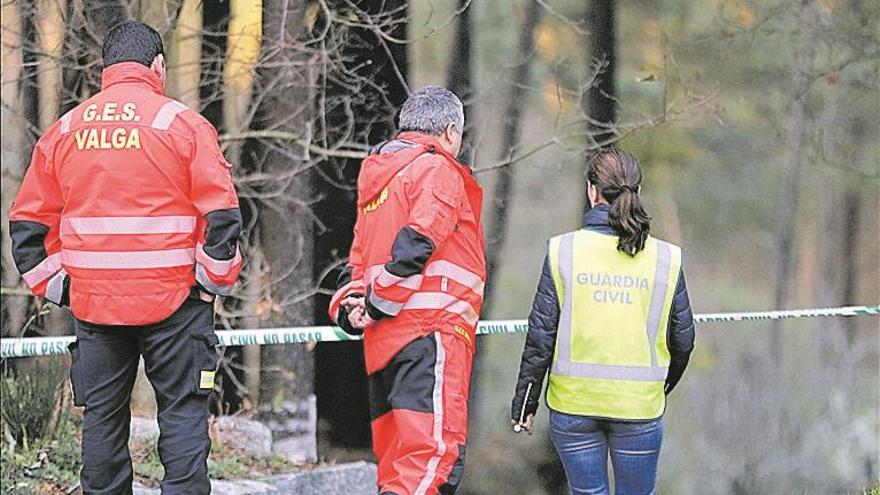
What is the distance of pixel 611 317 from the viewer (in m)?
4.34

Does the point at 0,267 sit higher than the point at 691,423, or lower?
higher

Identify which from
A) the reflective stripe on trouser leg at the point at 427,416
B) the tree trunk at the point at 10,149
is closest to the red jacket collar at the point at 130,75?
the reflective stripe on trouser leg at the point at 427,416

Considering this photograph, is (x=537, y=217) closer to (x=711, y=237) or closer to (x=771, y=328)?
(x=711, y=237)

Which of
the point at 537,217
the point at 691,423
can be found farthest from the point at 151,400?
the point at 691,423

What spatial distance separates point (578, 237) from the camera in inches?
171

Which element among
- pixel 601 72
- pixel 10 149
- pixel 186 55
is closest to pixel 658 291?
pixel 601 72

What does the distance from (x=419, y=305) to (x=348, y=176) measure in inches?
109

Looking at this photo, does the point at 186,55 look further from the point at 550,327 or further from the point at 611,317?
the point at 611,317

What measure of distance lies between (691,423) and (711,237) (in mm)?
987

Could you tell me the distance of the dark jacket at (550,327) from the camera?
4.37m

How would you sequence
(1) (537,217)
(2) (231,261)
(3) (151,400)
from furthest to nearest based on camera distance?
1. (3) (151,400)
2. (1) (537,217)
3. (2) (231,261)

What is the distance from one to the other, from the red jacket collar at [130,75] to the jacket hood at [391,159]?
765mm

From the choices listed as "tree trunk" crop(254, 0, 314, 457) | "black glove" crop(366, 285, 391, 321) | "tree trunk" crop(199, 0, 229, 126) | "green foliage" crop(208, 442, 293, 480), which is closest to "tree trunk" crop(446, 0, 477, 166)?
"tree trunk" crop(254, 0, 314, 457)

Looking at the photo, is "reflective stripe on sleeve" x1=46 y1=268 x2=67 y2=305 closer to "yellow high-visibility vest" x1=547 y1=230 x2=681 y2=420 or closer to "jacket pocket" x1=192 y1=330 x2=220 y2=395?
"jacket pocket" x1=192 y1=330 x2=220 y2=395
